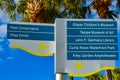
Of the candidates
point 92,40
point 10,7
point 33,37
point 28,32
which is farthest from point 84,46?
point 10,7

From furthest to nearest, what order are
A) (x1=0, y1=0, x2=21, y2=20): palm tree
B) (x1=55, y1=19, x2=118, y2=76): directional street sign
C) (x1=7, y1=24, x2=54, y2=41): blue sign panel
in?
(x1=0, y1=0, x2=21, y2=20): palm tree
(x1=7, y1=24, x2=54, y2=41): blue sign panel
(x1=55, y1=19, x2=118, y2=76): directional street sign

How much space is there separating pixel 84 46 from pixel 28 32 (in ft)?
4.32

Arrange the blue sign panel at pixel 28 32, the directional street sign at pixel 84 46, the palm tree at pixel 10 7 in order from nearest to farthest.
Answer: the directional street sign at pixel 84 46
the blue sign panel at pixel 28 32
the palm tree at pixel 10 7

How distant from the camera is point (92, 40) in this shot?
384 inches

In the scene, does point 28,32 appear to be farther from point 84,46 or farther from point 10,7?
point 10,7

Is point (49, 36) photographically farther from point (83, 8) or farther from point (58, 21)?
point (83, 8)

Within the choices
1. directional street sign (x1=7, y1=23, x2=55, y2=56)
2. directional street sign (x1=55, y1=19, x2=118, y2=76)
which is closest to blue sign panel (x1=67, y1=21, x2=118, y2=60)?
directional street sign (x1=55, y1=19, x2=118, y2=76)

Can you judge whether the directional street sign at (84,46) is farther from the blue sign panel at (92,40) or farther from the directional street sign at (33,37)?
the directional street sign at (33,37)

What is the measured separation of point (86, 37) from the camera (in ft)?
32.0

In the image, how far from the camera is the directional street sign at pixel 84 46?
968cm

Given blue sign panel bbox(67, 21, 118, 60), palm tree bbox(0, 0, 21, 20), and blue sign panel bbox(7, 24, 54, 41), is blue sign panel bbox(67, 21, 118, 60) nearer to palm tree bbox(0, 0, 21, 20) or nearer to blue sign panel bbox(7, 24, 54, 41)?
blue sign panel bbox(7, 24, 54, 41)

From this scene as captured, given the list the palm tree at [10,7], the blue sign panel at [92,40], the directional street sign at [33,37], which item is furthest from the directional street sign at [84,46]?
the palm tree at [10,7]

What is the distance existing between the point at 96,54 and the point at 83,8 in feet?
37.5

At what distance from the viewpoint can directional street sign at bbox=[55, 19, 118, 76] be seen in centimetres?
968
